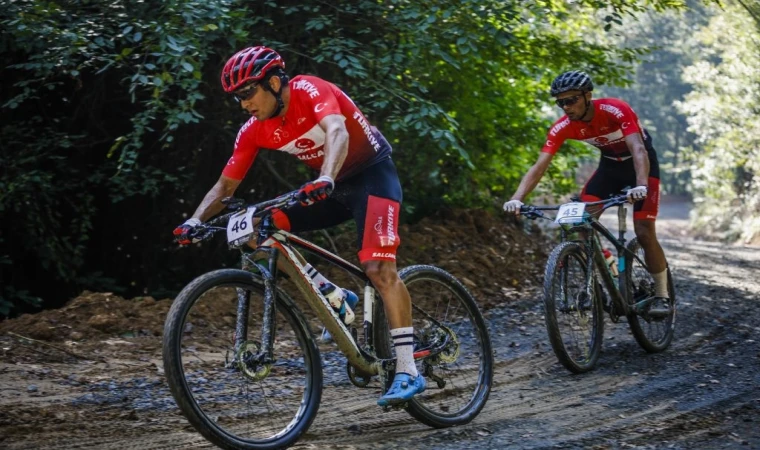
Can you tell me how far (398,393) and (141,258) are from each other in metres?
6.58

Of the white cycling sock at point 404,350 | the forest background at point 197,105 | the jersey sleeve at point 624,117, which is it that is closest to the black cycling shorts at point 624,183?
the jersey sleeve at point 624,117

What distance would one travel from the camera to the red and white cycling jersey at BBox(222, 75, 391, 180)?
15.3 ft

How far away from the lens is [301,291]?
457 cm

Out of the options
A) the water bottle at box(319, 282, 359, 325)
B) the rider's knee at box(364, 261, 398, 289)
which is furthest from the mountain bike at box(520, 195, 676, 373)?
the water bottle at box(319, 282, 359, 325)

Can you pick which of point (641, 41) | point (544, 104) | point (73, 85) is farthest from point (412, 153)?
point (641, 41)

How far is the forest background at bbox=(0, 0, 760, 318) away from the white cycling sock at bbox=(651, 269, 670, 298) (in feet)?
6.92

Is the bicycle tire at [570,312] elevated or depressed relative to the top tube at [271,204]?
depressed

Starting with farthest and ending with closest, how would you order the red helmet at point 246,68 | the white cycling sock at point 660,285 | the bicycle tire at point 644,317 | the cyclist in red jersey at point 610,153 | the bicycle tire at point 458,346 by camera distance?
1. the white cycling sock at point 660,285
2. the bicycle tire at point 644,317
3. the cyclist in red jersey at point 610,153
4. the bicycle tire at point 458,346
5. the red helmet at point 246,68

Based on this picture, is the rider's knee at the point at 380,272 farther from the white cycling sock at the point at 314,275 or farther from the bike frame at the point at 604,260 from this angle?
the bike frame at the point at 604,260

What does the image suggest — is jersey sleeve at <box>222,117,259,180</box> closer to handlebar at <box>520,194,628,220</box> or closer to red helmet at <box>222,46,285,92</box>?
red helmet at <box>222,46,285,92</box>

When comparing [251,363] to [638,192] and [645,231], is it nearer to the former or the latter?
[638,192]

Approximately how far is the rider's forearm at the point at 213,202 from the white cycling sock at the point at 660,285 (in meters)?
4.17

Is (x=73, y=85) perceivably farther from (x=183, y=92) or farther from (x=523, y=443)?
(x=523, y=443)

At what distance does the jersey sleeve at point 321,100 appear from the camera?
15.1 feet
